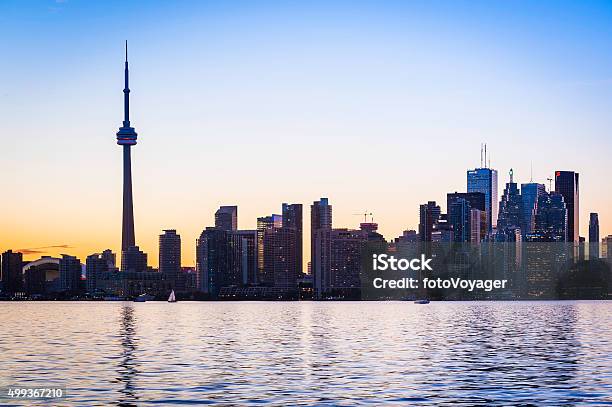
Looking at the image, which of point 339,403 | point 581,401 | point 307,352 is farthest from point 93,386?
point 307,352

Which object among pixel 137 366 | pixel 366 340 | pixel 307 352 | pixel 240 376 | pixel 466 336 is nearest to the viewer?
pixel 240 376

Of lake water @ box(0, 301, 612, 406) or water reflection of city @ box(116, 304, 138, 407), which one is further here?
lake water @ box(0, 301, 612, 406)

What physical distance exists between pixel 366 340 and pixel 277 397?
56.4m

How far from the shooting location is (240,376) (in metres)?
68.1

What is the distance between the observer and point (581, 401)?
182ft

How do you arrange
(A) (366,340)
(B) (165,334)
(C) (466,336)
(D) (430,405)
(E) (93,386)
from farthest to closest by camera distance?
(B) (165,334) < (C) (466,336) < (A) (366,340) < (E) (93,386) < (D) (430,405)

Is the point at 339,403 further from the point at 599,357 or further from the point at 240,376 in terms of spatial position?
the point at 599,357

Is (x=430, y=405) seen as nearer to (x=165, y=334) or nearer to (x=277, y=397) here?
(x=277, y=397)

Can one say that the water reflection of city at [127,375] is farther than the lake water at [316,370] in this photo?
No

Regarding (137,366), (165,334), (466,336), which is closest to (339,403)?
(137,366)

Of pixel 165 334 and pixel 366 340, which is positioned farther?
pixel 165 334

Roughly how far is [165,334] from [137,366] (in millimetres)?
56460

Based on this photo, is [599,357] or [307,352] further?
[307,352]

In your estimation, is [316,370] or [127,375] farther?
[316,370]
